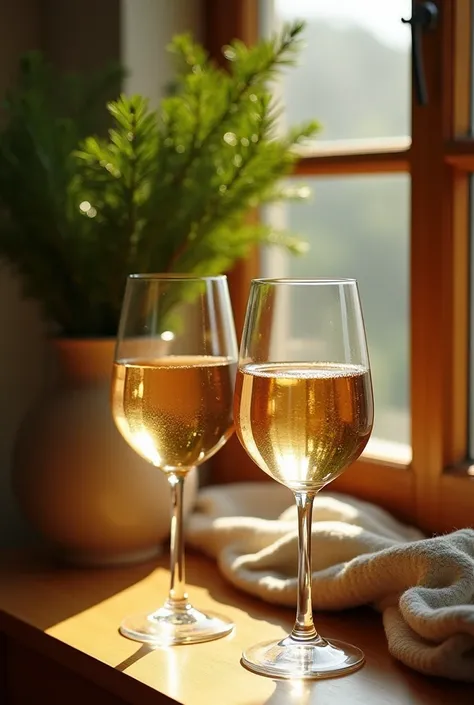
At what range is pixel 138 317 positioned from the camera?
1029 mm

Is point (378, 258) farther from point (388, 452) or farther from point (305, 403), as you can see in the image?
point (305, 403)

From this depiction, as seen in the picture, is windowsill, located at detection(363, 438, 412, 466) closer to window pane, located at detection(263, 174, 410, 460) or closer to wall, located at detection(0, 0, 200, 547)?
window pane, located at detection(263, 174, 410, 460)

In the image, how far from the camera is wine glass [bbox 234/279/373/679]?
84 cm

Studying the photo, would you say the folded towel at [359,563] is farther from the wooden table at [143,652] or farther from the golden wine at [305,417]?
the golden wine at [305,417]

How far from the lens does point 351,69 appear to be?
1313mm

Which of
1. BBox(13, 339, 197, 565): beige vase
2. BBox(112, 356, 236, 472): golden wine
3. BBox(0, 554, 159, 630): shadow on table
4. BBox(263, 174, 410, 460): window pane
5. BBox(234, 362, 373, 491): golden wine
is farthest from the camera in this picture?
BBox(263, 174, 410, 460): window pane

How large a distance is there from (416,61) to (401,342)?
343 millimetres

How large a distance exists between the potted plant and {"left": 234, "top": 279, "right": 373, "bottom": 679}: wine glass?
32 cm

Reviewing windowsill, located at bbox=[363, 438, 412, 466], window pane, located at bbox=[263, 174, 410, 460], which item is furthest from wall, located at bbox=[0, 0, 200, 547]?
windowsill, located at bbox=[363, 438, 412, 466]

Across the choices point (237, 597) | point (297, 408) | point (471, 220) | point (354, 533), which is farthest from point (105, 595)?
point (471, 220)

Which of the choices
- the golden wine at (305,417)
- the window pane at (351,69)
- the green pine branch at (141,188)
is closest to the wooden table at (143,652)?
the golden wine at (305,417)

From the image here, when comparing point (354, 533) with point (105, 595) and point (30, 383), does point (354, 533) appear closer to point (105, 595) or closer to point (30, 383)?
point (105, 595)

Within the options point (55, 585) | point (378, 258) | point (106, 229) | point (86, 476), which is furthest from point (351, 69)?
point (55, 585)

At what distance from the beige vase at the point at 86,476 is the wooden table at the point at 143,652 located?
0.04 m
